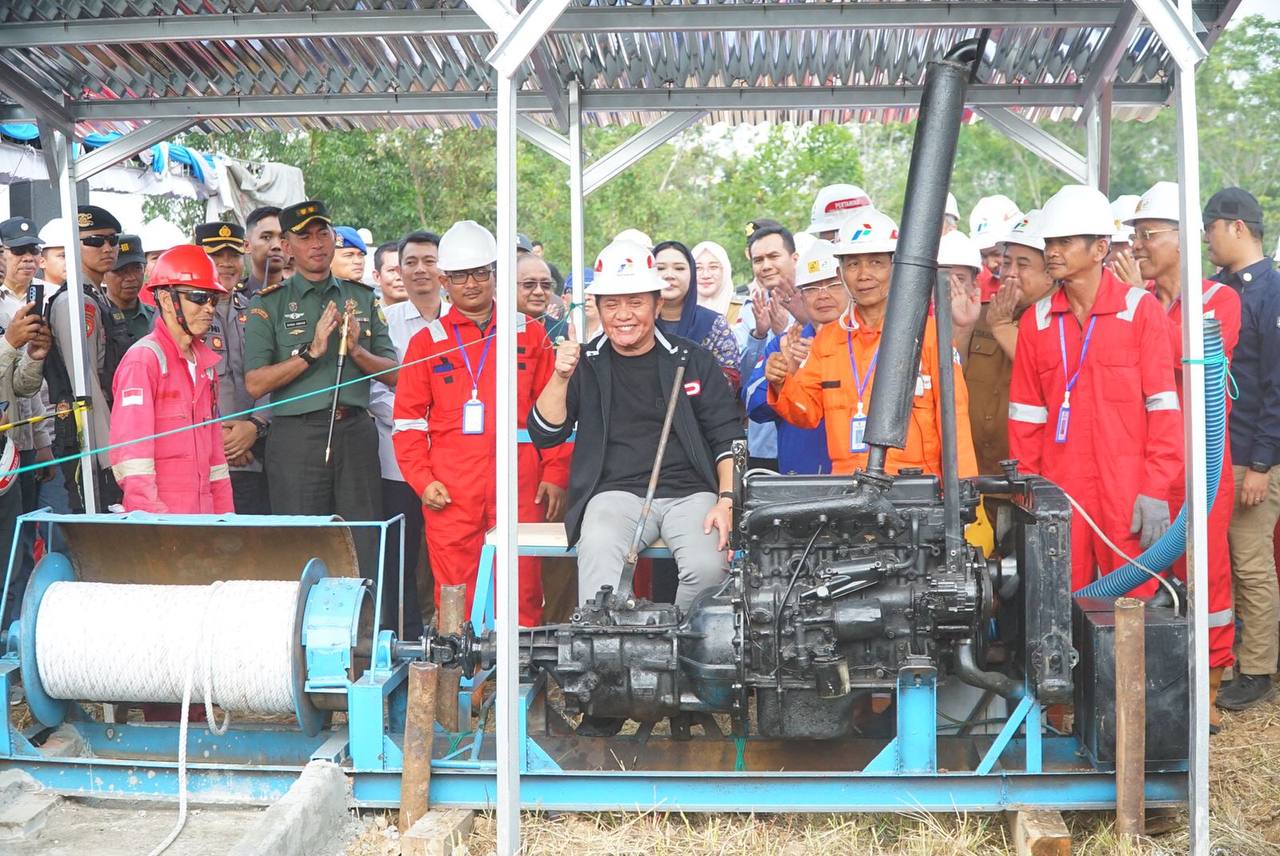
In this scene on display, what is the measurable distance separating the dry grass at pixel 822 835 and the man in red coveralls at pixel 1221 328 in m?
0.95

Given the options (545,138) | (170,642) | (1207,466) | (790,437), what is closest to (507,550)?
(170,642)

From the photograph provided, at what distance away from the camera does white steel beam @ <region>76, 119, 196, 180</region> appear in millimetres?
6500

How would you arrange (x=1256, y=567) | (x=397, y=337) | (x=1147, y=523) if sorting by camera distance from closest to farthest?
(x=1147, y=523) → (x=1256, y=567) → (x=397, y=337)

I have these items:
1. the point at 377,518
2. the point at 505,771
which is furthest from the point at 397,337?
the point at 505,771

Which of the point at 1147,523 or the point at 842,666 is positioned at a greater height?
the point at 1147,523

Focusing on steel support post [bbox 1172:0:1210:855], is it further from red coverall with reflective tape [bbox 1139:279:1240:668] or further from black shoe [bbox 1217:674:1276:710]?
black shoe [bbox 1217:674:1276:710]

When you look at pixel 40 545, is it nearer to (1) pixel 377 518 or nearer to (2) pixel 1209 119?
(1) pixel 377 518

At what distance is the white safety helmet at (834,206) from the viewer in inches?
261

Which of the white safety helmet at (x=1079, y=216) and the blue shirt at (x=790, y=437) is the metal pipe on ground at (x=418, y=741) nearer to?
the blue shirt at (x=790, y=437)

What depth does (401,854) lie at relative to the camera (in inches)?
164

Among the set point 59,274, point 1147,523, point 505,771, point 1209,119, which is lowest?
point 505,771

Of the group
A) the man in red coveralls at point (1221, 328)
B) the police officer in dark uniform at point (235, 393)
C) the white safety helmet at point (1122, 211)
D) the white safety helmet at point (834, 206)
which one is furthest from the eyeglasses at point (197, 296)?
the white safety helmet at point (1122, 211)

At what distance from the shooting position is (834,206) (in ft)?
22.1

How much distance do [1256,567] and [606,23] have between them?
394 centimetres
